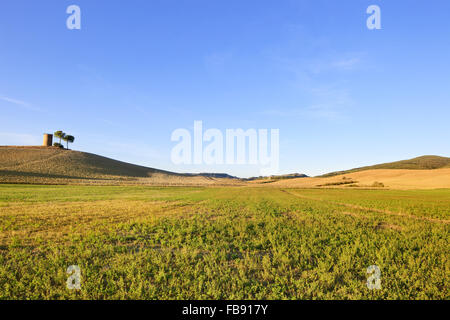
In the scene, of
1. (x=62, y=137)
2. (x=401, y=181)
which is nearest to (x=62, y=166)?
(x=62, y=137)

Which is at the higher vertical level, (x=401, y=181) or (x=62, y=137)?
(x=62, y=137)

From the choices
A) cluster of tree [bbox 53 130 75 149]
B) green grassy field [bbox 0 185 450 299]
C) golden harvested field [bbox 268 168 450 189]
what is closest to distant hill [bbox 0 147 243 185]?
cluster of tree [bbox 53 130 75 149]

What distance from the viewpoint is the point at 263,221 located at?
16.3 metres

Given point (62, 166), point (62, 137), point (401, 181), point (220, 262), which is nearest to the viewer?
point (220, 262)

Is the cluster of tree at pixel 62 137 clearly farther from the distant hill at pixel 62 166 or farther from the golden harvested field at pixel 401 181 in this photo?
the golden harvested field at pixel 401 181

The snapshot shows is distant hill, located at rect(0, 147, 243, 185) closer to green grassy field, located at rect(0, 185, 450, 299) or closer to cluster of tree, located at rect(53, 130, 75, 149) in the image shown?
cluster of tree, located at rect(53, 130, 75, 149)

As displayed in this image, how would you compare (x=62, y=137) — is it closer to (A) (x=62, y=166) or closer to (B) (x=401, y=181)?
(A) (x=62, y=166)

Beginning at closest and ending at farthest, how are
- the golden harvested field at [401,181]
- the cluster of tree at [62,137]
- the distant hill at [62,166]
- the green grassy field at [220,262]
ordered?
1. the green grassy field at [220,262]
2. the golden harvested field at [401,181]
3. the distant hill at [62,166]
4. the cluster of tree at [62,137]

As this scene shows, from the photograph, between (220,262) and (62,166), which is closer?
(220,262)

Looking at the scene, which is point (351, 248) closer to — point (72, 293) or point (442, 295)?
point (442, 295)

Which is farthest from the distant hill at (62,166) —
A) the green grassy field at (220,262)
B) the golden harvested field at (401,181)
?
the green grassy field at (220,262)
